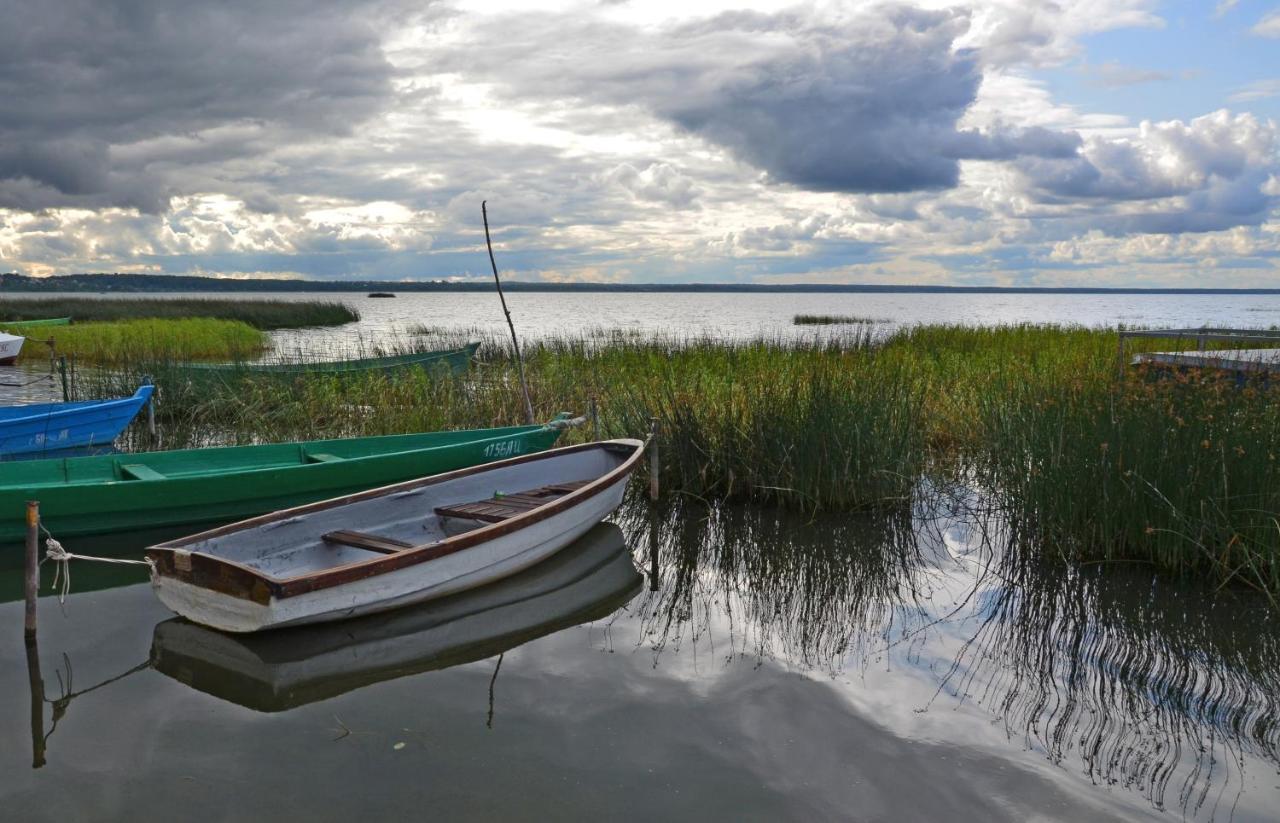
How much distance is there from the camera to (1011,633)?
5441 mm

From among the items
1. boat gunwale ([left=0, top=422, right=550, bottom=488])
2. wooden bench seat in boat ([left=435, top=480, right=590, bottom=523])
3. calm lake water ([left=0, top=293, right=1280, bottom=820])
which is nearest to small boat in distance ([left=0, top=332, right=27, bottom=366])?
boat gunwale ([left=0, top=422, right=550, bottom=488])

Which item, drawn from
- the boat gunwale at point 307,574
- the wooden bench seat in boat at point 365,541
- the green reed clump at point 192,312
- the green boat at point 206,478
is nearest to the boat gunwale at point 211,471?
the green boat at point 206,478

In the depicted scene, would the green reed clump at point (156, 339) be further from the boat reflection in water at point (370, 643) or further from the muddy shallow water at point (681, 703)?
the muddy shallow water at point (681, 703)

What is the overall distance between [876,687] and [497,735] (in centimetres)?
196

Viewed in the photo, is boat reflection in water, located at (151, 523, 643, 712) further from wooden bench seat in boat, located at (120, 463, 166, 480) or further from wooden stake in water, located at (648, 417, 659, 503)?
wooden bench seat in boat, located at (120, 463, 166, 480)

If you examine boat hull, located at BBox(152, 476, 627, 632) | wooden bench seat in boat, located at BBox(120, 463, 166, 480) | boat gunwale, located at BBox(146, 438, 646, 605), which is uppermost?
wooden bench seat in boat, located at BBox(120, 463, 166, 480)

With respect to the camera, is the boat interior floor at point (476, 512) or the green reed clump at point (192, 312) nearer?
the boat interior floor at point (476, 512)

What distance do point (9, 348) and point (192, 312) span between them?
16.7m

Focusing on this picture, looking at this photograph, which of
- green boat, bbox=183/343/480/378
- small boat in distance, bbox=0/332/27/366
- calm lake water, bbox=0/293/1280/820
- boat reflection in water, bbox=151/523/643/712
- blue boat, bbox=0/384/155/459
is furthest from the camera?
small boat in distance, bbox=0/332/27/366

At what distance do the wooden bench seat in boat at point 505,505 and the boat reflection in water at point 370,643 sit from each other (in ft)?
1.86

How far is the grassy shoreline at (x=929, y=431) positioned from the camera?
593 centimetres

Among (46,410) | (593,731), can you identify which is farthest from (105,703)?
(46,410)

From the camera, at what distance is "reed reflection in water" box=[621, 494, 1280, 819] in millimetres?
4051

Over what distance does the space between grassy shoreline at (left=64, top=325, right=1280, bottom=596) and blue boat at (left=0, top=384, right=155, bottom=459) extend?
1.18 m
